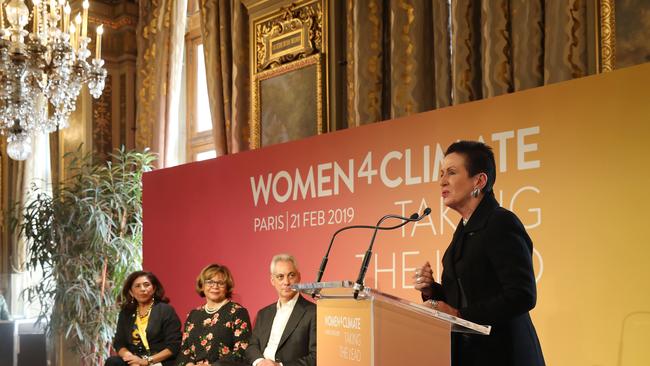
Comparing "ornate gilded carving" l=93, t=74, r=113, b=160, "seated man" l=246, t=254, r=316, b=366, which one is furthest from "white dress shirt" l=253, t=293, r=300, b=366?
"ornate gilded carving" l=93, t=74, r=113, b=160

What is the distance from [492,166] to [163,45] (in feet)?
16.0

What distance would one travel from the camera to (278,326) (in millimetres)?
4734

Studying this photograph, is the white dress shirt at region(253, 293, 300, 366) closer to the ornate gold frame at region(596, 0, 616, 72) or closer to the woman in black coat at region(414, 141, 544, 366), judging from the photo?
the woman in black coat at region(414, 141, 544, 366)

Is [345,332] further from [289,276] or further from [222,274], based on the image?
[222,274]

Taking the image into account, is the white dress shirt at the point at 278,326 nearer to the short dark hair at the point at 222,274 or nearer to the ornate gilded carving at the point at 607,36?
the short dark hair at the point at 222,274

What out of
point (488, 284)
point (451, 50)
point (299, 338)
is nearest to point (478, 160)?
point (488, 284)

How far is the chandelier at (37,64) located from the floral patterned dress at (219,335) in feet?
5.95

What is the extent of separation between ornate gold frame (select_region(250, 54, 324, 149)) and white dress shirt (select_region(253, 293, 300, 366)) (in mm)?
1586

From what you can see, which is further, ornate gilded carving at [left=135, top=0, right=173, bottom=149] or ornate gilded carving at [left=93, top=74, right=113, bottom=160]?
ornate gilded carving at [left=93, top=74, right=113, bottom=160]

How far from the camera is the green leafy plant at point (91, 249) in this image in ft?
23.6

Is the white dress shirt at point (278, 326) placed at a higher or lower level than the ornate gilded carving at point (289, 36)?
lower

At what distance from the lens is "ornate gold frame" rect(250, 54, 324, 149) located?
5.95m

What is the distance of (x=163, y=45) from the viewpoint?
760 centimetres

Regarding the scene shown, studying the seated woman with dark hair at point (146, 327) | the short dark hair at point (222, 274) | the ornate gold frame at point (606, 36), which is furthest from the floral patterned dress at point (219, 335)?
the ornate gold frame at point (606, 36)
